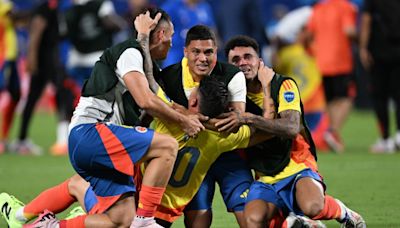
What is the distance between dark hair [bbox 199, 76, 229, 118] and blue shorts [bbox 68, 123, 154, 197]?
18.2 inches

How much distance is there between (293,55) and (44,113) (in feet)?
34.4

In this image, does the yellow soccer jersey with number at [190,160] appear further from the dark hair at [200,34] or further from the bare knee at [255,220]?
the dark hair at [200,34]

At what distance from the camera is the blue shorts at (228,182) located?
7.54 meters

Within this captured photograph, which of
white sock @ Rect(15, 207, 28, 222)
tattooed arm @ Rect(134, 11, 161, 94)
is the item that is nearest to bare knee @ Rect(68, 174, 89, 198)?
white sock @ Rect(15, 207, 28, 222)

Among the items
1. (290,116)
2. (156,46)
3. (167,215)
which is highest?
(156,46)

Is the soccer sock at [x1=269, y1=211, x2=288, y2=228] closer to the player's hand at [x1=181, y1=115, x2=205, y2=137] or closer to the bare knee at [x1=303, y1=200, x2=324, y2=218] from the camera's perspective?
the bare knee at [x1=303, y1=200, x2=324, y2=218]

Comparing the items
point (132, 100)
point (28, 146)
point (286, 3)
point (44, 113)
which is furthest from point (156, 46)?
point (44, 113)

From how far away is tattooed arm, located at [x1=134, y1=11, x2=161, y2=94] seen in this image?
6.99m

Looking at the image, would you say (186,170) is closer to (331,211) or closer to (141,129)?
(141,129)

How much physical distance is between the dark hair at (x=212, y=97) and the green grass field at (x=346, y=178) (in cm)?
115

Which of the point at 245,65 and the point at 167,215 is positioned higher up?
the point at 245,65

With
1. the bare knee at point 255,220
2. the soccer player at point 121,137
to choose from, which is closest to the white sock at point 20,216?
the soccer player at point 121,137

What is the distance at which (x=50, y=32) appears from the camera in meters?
14.6

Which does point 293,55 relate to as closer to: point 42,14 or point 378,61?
point 378,61
